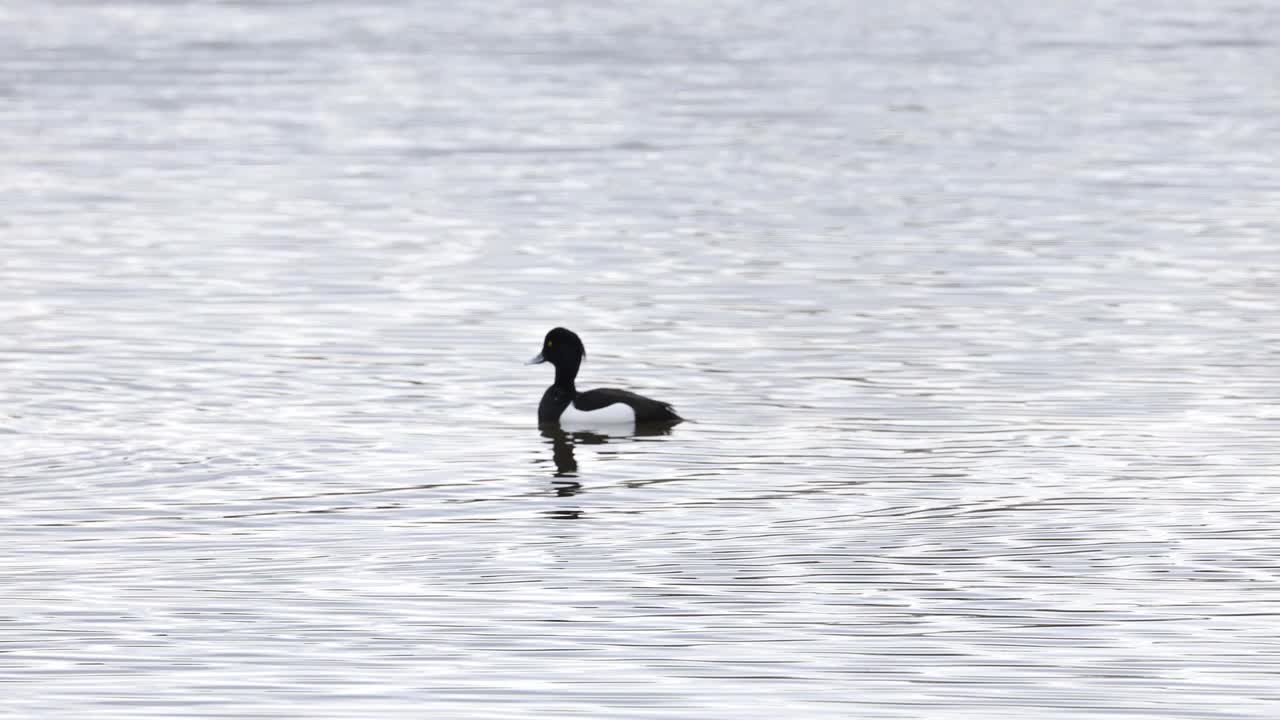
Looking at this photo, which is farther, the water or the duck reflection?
the duck reflection

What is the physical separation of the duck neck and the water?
289mm

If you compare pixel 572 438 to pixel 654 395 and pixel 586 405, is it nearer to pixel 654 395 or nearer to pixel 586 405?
pixel 586 405

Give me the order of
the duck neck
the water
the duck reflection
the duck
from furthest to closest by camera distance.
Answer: the duck neck < the duck < the duck reflection < the water

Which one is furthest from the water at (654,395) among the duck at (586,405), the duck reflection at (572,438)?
the duck at (586,405)

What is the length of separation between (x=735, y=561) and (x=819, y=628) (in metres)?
1.34

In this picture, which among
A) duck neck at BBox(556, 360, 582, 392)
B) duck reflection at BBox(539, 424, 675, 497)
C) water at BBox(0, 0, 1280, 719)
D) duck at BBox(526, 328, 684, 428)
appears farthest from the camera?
duck neck at BBox(556, 360, 582, 392)

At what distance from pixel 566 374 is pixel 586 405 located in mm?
688

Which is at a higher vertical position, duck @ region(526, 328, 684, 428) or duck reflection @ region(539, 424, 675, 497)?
duck @ region(526, 328, 684, 428)

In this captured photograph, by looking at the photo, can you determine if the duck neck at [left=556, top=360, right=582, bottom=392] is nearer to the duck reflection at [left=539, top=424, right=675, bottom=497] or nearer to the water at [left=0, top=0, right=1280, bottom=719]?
the water at [left=0, top=0, right=1280, bottom=719]

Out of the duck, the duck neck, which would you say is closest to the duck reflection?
the duck

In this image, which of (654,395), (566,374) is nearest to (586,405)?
(566,374)

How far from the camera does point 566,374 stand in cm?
1695

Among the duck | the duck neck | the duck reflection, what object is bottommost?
the duck reflection

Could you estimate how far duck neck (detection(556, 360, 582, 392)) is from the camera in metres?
16.9
